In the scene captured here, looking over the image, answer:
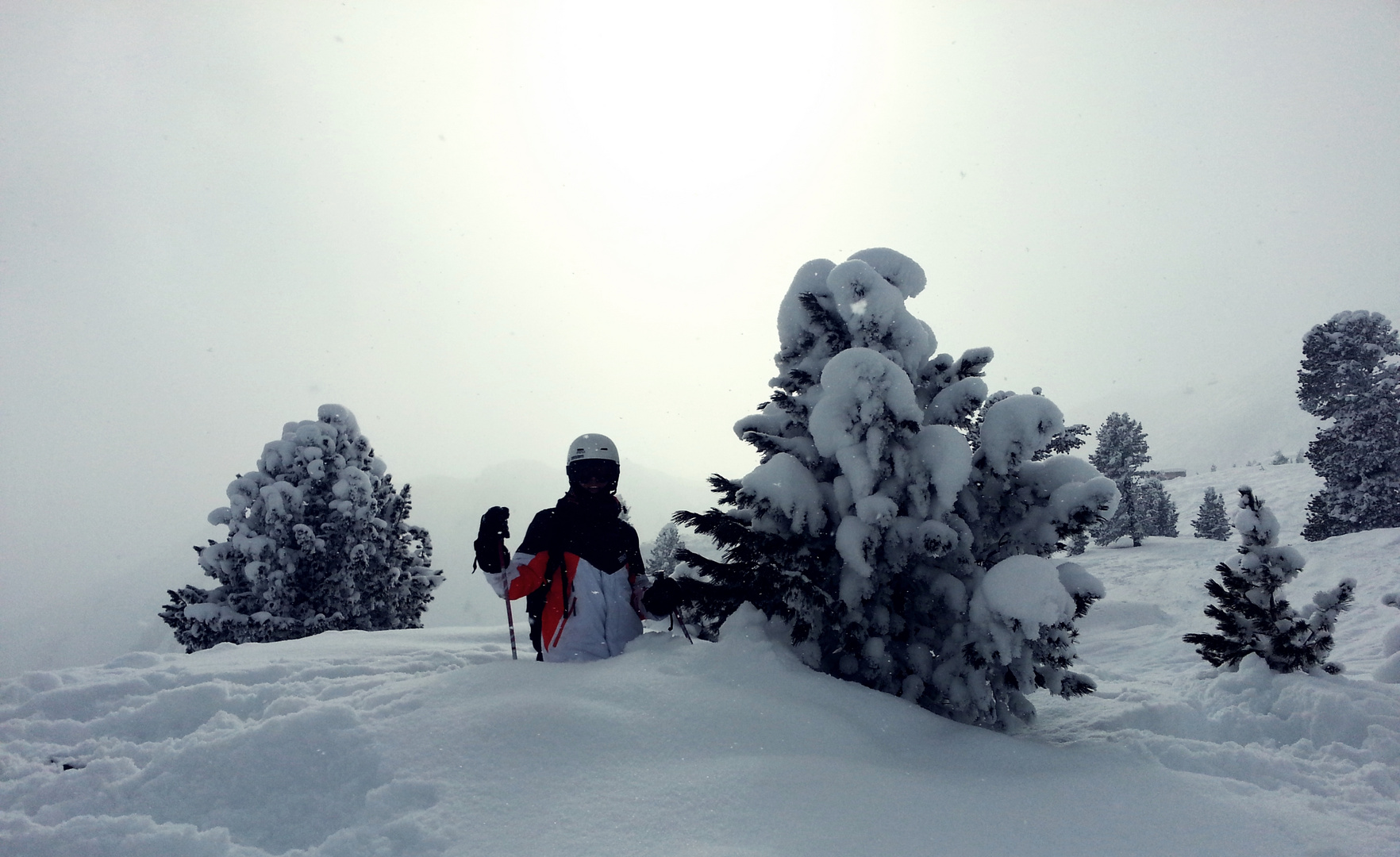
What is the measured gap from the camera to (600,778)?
119 inches

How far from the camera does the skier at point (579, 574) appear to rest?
5465 millimetres

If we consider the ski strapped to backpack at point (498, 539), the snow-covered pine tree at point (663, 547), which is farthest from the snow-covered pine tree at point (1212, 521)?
the ski strapped to backpack at point (498, 539)

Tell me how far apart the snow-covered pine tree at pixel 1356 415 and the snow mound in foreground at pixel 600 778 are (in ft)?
88.0

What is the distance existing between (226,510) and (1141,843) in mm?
20256

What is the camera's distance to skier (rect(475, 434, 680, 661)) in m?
5.46

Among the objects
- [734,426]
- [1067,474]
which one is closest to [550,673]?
[734,426]

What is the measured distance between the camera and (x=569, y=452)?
611 cm

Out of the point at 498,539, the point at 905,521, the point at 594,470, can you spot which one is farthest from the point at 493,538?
the point at 905,521

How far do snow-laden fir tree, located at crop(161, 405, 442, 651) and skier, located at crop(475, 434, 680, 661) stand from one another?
13503 millimetres

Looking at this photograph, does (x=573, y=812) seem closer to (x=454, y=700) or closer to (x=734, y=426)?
(x=454, y=700)

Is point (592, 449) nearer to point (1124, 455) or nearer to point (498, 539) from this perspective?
point (498, 539)

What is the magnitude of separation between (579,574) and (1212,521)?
4104 cm

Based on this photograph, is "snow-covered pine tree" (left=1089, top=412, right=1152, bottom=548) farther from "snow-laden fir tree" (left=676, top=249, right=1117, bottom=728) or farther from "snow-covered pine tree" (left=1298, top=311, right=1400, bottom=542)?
"snow-laden fir tree" (left=676, top=249, right=1117, bottom=728)

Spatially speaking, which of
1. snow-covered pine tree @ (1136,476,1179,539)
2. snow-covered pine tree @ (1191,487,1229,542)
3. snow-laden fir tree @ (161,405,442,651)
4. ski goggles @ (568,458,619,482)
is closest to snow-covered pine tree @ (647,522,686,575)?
snow-laden fir tree @ (161,405,442,651)
